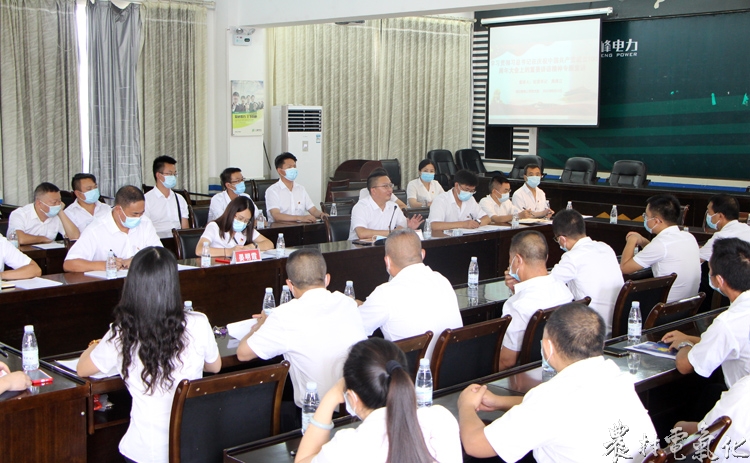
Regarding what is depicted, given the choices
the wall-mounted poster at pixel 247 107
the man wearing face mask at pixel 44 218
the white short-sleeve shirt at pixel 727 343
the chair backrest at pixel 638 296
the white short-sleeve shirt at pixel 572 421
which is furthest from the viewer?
the wall-mounted poster at pixel 247 107

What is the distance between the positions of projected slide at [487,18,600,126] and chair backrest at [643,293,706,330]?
285 inches

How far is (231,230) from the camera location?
532 cm

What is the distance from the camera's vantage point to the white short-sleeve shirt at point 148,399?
270 centimetres

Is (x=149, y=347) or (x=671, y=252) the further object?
(x=671, y=252)

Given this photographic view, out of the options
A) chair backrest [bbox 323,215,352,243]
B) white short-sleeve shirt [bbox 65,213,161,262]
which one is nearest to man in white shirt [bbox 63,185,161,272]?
white short-sleeve shirt [bbox 65,213,161,262]

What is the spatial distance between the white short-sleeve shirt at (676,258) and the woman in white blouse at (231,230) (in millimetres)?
2487

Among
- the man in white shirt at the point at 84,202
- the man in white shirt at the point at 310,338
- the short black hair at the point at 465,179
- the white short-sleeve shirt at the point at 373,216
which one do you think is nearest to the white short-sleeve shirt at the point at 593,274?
the man in white shirt at the point at 310,338

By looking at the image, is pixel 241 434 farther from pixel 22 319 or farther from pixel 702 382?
pixel 702 382

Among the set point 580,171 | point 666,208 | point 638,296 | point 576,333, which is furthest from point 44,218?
point 580,171

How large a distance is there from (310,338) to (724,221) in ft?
12.9

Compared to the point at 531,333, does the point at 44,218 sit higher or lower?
higher

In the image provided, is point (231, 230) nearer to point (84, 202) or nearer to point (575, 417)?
point (84, 202)

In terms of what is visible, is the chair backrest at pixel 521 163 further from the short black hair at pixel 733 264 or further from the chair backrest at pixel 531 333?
the short black hair at pixel 733 264

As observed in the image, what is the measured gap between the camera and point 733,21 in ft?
32.2
